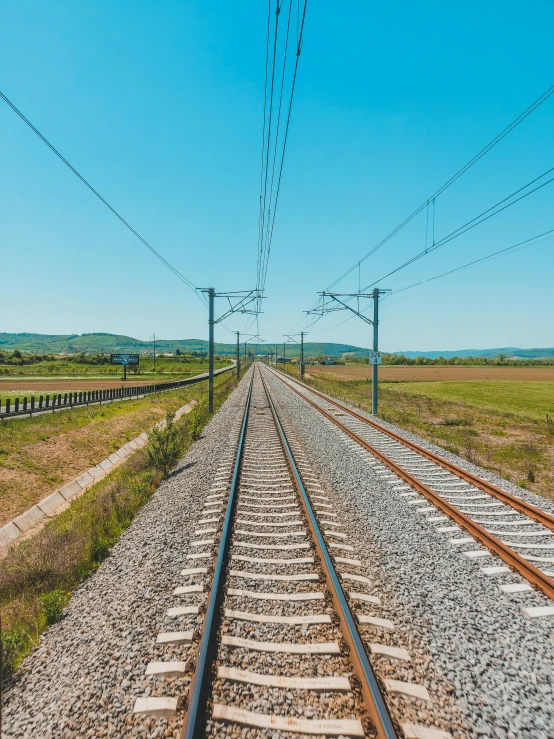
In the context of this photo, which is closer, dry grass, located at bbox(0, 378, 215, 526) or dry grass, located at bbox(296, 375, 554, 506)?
dry grass, located at bbox(296, 375, 554, 506)

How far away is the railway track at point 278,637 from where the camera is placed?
3.59 meters

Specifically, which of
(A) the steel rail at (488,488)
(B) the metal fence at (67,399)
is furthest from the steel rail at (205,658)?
(B) the metal fence at (67,399)

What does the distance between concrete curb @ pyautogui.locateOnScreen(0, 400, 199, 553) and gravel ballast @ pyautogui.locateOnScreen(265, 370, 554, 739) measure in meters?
9.09

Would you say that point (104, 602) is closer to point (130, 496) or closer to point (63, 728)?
point (63, 728)

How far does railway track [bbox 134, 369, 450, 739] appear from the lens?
3.59m

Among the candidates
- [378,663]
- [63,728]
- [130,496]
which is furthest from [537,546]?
[130,496]

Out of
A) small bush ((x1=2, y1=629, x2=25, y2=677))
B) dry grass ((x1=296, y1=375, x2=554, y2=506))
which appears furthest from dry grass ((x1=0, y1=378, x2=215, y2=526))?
dry grass ((x1=296, y1=375, x2=554, y2=506))

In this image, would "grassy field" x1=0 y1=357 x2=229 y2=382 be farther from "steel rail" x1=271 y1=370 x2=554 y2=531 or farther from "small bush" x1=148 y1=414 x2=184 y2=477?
"steel rail" x1=271 y1=370 x2=554 y2=531

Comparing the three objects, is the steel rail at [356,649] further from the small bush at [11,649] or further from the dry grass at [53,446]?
the dry grass at [53,446]

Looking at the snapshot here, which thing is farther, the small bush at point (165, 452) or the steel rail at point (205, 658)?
the small bush at point (165, 452)

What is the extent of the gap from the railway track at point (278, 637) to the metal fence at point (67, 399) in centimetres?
2101

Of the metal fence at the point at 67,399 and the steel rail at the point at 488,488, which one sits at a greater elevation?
the steel rail at the point at 488,488

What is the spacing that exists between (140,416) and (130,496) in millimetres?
18047

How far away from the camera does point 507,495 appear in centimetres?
923
